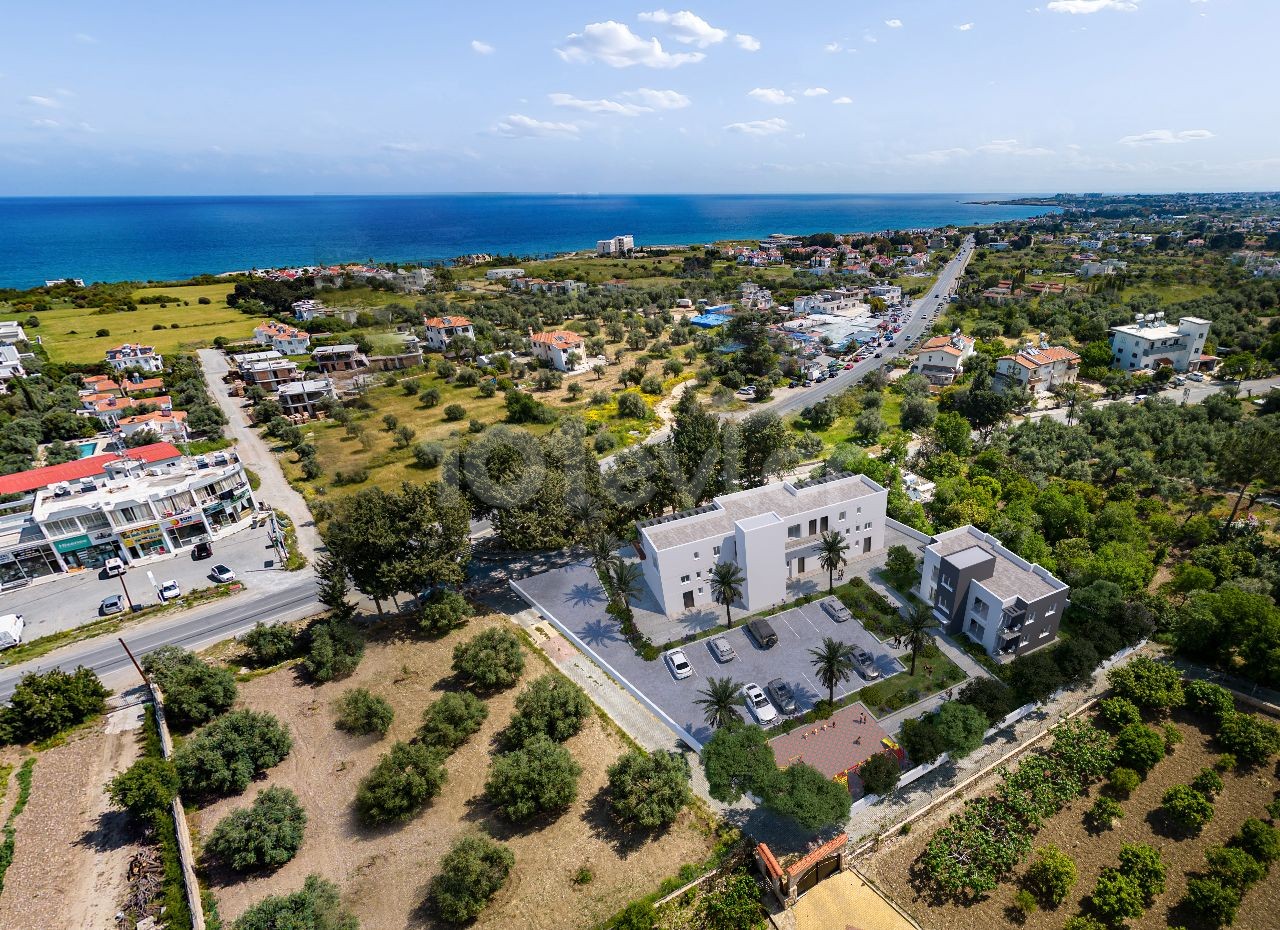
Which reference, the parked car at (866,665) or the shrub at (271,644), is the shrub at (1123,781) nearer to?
the parked car at (866,665)

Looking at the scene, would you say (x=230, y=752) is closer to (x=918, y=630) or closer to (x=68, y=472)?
(x=918, y=630)

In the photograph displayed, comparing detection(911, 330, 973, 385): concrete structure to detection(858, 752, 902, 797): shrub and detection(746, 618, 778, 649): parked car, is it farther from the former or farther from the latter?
detection(858, 752, 902, 797): shrub

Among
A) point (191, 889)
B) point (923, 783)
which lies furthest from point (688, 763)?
point (191, 889)

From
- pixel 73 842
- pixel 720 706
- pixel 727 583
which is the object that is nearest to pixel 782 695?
pixel 720 706

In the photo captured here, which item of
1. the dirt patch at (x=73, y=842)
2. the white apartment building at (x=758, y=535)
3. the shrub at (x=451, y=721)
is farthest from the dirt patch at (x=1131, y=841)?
the dirt patch at (x=73, y=842)

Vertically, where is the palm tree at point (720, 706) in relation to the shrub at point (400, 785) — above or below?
above

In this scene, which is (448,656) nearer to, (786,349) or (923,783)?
(923,783)
